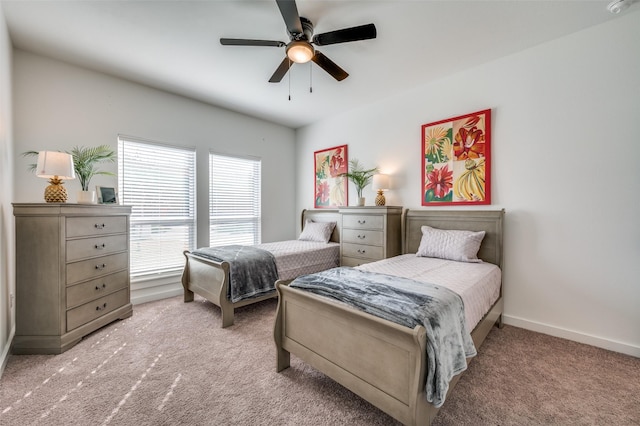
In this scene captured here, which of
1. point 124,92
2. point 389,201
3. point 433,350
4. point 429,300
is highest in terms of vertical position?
point 124,92

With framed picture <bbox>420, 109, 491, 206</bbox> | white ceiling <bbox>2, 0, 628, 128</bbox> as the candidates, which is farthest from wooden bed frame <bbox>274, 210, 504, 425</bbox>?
white ceiling <bbox>2, 0, 628, 128</bbox>

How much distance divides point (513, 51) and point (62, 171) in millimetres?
4367

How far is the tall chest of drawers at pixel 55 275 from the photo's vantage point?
2207mm

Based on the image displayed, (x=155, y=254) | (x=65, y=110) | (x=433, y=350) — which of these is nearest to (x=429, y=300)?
(x=433, y=350)

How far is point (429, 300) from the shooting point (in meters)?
1.55

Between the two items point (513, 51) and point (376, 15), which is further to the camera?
point (513, 51)

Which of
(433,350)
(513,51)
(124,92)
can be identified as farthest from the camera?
(124,92)

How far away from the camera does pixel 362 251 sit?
361 centimetres

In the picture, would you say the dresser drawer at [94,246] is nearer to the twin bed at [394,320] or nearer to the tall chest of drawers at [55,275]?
the tall chest of drawers at [55,275]

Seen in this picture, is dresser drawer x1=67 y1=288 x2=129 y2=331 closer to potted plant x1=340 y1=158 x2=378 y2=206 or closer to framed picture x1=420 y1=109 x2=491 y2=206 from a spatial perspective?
potted plant x1=340 y1=158 x2=378 y2=206

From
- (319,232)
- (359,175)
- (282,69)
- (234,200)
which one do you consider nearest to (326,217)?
(319,232)

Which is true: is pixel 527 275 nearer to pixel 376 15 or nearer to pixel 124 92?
pixel 376 15

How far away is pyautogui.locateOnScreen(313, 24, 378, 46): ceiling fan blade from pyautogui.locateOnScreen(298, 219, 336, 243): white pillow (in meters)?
2.78

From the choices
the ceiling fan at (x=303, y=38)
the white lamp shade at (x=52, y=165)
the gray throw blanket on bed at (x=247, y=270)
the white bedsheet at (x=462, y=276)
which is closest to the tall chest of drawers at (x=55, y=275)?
the white lamp shade at (x=52, y=165)
